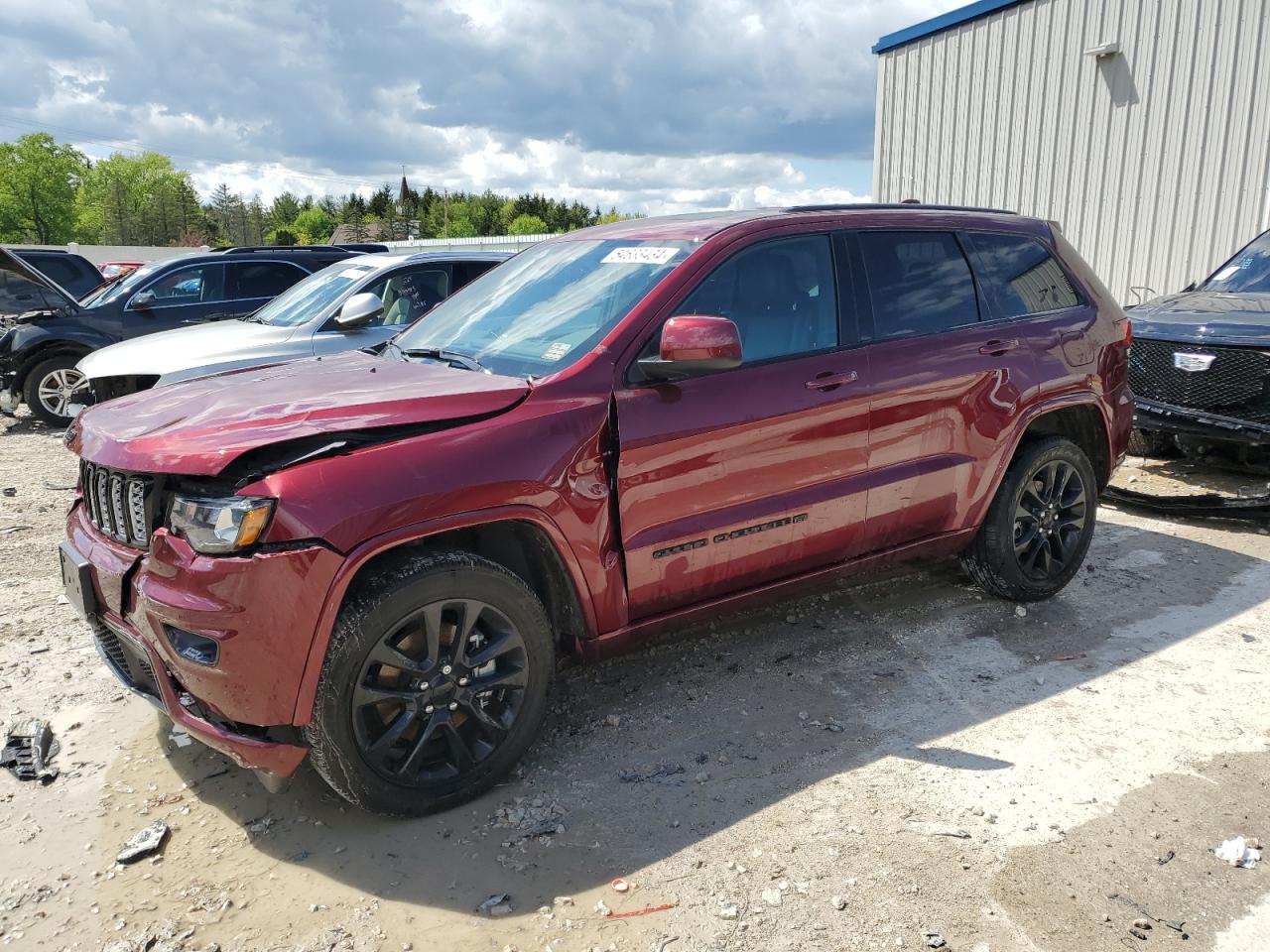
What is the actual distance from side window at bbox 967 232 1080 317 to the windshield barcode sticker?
164 cm

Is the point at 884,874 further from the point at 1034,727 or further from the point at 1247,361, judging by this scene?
the point at 1247,361

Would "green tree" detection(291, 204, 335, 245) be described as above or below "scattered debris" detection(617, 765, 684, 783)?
above

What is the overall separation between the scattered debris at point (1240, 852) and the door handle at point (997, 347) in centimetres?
214

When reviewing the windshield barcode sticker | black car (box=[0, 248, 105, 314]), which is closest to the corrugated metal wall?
the windshield barcode sticker

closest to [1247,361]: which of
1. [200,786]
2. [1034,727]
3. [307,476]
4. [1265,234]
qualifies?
[1265,234]

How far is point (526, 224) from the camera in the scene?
323 feet

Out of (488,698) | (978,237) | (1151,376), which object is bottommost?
(488,698)

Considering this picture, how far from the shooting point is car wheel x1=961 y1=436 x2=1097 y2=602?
4449mm

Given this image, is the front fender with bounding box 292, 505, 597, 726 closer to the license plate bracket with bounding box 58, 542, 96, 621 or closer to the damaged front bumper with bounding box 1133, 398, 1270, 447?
the license plate bracket with bounding box 58, 542, 96, 621

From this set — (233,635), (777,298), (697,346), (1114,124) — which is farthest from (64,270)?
(1114,124)

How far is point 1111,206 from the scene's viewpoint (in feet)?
39.0

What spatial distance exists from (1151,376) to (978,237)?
3.28m

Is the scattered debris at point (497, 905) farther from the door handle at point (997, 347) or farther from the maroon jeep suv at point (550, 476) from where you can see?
the door handle at point (997, 347)

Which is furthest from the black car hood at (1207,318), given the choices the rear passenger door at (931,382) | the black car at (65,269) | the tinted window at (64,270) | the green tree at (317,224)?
the green tree at (317,224)
